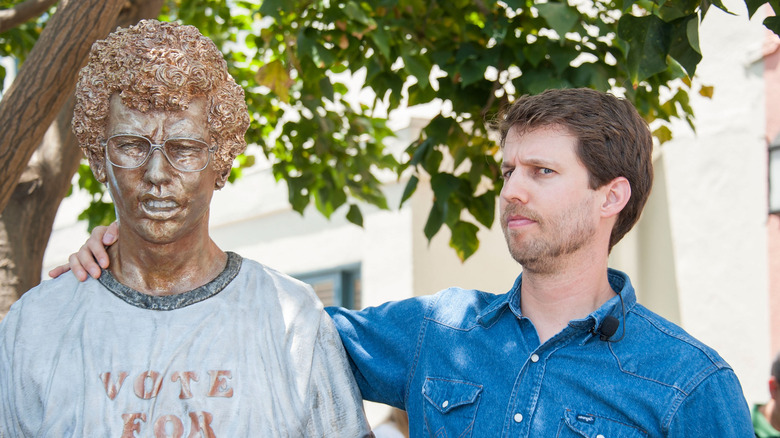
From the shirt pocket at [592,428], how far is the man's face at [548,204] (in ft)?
1.29

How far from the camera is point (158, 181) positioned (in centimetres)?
244

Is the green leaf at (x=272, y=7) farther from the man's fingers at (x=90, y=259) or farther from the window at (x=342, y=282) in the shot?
the window at (x=342, y=282)

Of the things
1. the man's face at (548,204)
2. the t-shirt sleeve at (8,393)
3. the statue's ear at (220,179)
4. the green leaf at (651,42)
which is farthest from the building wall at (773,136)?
the t-shirt sleeve at (8,393)

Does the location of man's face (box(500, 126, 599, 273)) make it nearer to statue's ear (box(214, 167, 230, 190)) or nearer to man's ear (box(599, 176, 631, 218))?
man's ear (box(599, 176, 631, 218))

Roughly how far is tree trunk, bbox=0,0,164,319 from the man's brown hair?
1.48 meters

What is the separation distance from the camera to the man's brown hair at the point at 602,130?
8.71 ft

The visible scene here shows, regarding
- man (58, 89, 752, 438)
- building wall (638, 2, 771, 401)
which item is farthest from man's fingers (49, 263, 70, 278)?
building wall (638, 2, 771, 401)

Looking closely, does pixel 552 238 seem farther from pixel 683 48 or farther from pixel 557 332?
pixel 683 48

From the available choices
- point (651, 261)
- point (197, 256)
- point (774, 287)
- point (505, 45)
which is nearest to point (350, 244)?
point (651, 261)

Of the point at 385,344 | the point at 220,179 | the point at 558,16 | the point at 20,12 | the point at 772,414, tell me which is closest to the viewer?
the point at 220,179

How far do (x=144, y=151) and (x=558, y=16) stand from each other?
1.66m

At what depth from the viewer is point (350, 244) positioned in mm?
8242

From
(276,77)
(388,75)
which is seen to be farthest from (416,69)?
(276,77)

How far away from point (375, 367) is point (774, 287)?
454 centimetres
